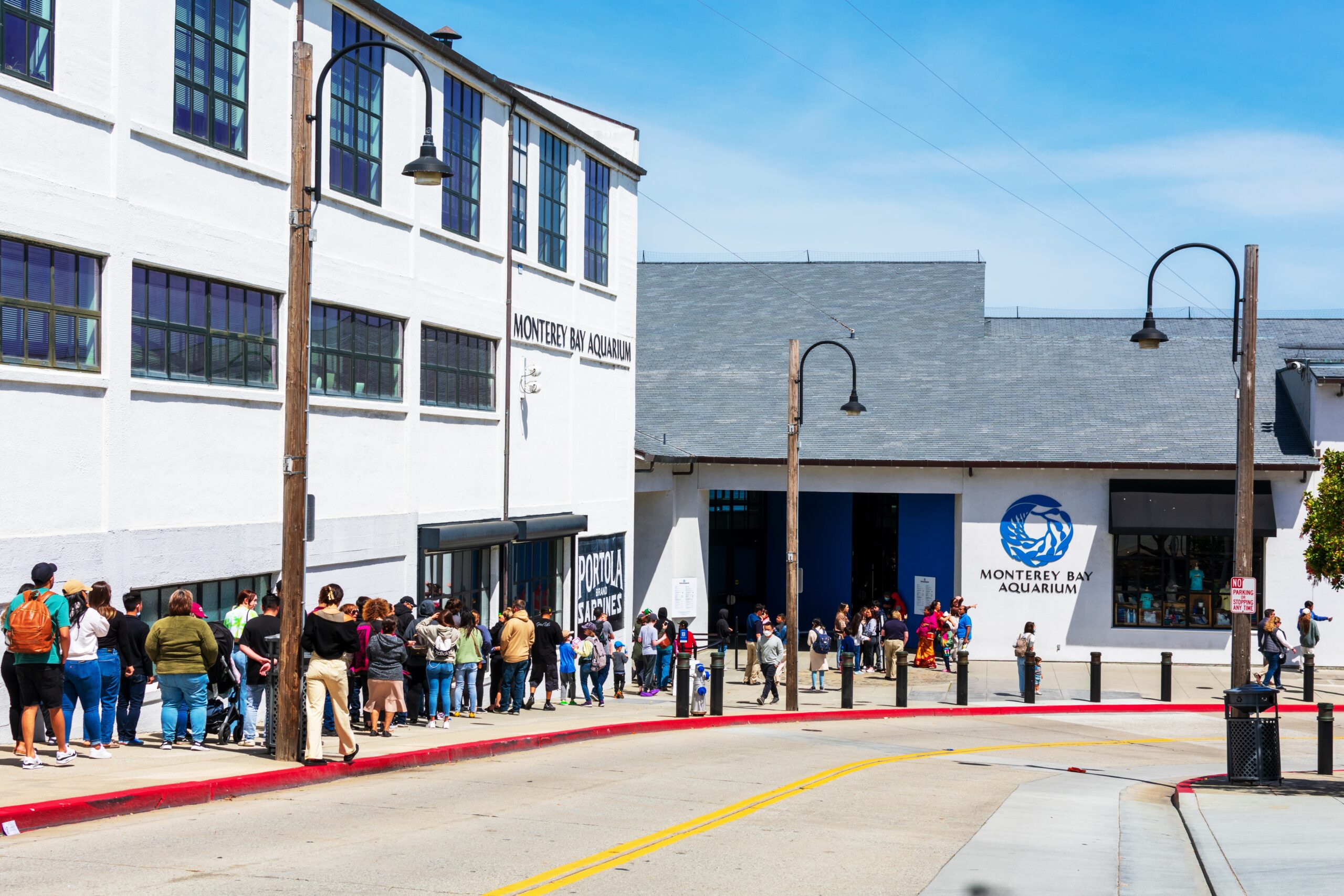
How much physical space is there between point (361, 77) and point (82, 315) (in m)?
6.73

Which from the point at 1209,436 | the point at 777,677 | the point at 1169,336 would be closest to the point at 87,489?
the point at 777,677

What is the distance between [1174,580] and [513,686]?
1855 cm

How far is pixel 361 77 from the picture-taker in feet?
63.0

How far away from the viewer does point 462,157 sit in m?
22.1

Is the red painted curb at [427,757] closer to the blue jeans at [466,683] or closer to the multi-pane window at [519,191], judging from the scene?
the blue jeans at [466,683]

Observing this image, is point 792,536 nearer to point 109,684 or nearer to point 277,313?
point 277,313

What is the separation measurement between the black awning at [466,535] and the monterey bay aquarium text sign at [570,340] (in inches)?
138

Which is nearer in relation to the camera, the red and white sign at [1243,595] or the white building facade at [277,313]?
the white building facade at [277,313]

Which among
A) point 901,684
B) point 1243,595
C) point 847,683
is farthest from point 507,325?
point 1243,595

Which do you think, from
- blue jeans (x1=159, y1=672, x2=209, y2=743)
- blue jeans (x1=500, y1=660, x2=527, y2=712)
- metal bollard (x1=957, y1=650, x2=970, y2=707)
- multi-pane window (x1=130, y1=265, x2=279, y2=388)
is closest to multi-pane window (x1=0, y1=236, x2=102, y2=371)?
multi-pane window (x1=130, y1=265, x2=279, y2=388)

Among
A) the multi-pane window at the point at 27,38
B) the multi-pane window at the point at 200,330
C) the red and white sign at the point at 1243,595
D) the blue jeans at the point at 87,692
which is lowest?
the blue jeans at the point at 87,692

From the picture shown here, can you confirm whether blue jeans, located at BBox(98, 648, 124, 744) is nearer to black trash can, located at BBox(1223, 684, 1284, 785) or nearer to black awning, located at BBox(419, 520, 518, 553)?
black awning, located at BBox(419, 520, 518, 553)

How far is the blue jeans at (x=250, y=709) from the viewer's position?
1390cm

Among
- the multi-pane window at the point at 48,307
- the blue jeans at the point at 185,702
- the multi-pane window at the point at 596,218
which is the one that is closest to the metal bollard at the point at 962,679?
the multi-pane window at the point at 596,218
